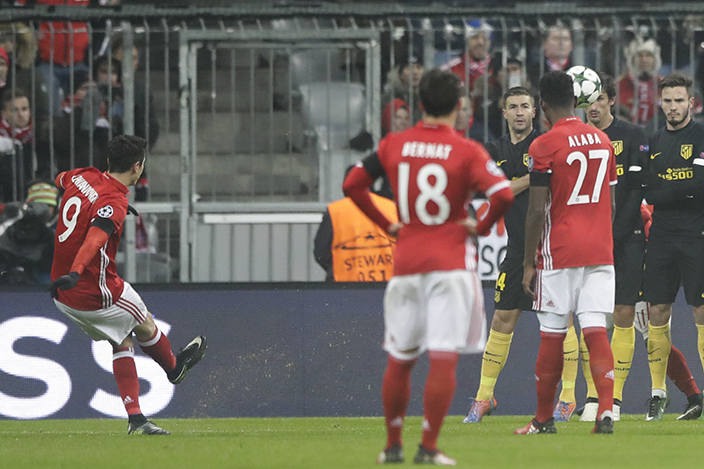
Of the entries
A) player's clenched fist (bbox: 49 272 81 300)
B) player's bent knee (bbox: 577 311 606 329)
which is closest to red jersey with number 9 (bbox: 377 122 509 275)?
player's bent knee (bbox: 577 311 606 329)

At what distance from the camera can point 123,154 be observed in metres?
7.11

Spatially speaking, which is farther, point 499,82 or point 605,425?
point 499,82

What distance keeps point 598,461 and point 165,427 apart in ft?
12.8

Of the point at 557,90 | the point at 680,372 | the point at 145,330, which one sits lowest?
the point at 680,372

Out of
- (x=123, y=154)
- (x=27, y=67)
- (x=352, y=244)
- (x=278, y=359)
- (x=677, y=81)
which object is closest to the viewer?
(x=123, y=154)

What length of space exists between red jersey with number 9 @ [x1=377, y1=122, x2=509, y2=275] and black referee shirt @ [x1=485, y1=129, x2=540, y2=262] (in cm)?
290

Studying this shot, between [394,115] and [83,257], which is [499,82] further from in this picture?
[83,257]

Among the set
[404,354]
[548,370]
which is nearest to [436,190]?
[404,354]

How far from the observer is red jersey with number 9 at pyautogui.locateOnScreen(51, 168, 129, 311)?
7.04m

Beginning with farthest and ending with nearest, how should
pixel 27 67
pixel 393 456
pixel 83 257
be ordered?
pixel 27 67
pixel 83 257
pixel 393 456

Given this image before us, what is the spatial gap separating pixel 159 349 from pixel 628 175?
10.8ft

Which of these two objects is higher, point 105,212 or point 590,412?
point 105,212

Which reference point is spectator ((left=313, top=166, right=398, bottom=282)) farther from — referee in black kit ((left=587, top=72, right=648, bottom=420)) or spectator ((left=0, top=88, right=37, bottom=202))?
spectator ((left=0, top=88, right=37, bottom=202))

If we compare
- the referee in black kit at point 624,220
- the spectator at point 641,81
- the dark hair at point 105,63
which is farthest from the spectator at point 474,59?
the dark hair at point 105,63
